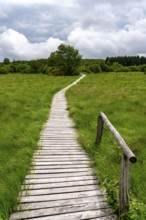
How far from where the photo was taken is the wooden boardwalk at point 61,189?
4.67 metres

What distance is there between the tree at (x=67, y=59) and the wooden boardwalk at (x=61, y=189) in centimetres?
5288

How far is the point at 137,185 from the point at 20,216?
106 inches

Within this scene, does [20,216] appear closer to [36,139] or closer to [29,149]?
[29,149]

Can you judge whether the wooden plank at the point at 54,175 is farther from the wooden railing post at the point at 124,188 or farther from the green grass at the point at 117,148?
the wooden railing post at the point at 124,188

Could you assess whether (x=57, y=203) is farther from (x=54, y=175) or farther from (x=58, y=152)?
(x=58, y=152)

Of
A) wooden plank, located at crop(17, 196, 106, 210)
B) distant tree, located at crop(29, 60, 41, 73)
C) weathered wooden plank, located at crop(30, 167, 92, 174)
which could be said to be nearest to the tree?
distant tree, located at crop(29, 60, 41, 73)

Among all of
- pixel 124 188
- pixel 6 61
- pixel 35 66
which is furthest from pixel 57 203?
pixel 6 61

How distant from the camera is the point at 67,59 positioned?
5981 cm

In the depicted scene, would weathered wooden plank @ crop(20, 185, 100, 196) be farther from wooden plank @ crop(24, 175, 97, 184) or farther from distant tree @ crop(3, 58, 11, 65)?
distant tree @ crop(3, 58, 11, 65)

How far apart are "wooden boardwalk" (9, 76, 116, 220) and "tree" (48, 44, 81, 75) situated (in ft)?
173

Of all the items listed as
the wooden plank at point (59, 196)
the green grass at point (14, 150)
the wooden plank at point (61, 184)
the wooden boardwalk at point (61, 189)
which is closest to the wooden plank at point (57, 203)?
the wooden boardwalk at point (61, 189)

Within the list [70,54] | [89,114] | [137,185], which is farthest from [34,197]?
[70,54]

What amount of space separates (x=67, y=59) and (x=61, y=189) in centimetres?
5623

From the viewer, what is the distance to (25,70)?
72688 millimetres
